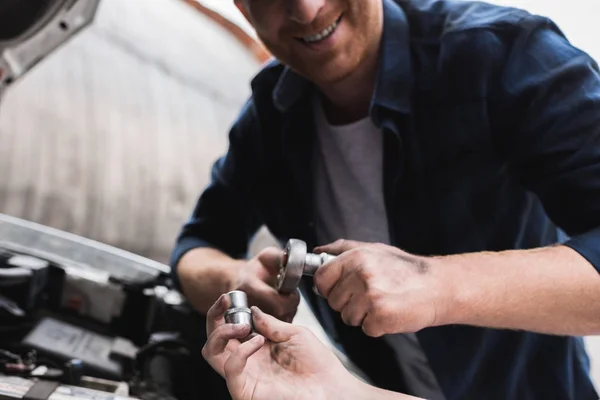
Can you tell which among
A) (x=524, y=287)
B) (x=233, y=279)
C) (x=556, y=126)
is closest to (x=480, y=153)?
(x=556, y=126)

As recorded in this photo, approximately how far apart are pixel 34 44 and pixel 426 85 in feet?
1.71

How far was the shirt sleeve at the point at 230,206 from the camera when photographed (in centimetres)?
96

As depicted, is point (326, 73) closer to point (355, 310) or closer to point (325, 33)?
point (325, 33)

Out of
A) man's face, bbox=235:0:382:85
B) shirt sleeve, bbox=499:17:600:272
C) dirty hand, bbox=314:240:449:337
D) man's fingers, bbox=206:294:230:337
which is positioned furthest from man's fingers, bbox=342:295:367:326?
man's face, bbox=235:0:382:85

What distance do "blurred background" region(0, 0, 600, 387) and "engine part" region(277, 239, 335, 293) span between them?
0.58 metres

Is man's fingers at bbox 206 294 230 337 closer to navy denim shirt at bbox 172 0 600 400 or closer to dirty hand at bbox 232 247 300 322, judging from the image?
dirty hand at bbox 232 247 300 322

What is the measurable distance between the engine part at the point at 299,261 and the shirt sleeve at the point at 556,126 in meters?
0.25

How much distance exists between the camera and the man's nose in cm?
70

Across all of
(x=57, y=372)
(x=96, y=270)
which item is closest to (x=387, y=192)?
(x=57, y=372)

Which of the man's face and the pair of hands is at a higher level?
the man's face

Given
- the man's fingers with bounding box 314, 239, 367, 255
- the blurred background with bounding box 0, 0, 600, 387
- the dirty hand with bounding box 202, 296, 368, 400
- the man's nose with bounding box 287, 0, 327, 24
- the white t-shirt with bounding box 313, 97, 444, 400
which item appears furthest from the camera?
the blurred background with bounding box 0, 0, 600, 387

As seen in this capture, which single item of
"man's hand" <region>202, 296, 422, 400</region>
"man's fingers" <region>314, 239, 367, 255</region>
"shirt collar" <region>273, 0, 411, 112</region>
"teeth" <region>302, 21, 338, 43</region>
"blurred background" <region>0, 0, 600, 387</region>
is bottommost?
"blurred background" <region>0, 0, 600, 387</region>

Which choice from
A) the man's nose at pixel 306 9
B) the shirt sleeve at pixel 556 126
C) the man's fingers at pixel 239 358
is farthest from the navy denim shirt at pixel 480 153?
the man's fingers at pixel 239 358

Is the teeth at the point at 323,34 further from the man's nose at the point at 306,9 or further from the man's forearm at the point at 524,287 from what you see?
the man's forearm at the point at 524,287
